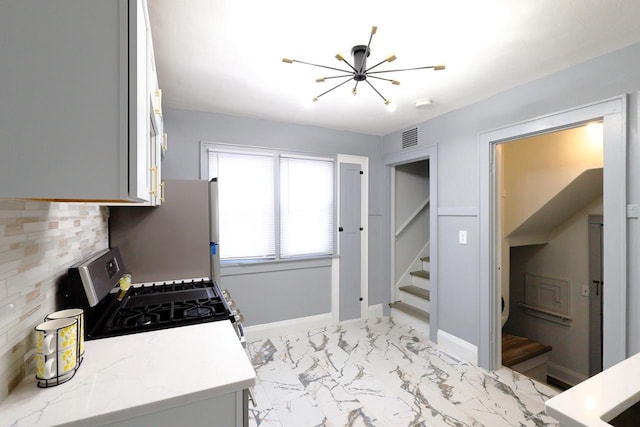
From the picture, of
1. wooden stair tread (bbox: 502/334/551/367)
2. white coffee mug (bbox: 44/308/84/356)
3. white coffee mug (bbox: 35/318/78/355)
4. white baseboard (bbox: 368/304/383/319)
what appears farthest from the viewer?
white baseboard (bbox: 368/304/383/319)

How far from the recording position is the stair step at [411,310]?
3508mm

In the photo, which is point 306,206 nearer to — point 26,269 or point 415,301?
point 415,301

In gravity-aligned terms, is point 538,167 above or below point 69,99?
above

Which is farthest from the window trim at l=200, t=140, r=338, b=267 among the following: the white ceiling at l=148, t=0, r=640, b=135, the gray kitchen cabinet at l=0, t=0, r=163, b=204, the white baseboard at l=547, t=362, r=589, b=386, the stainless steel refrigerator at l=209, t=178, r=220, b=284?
the white baseboard at l=547, t=362, r=589, b=386

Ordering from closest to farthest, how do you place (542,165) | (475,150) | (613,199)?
(613,199)
(475,150)
(542,165)

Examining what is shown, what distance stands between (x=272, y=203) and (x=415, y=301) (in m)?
2.30

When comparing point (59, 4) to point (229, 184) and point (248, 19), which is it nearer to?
point (248, 19)

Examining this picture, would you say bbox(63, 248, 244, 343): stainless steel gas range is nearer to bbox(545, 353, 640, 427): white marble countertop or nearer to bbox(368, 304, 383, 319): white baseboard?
bbox(545, 353, 640, 427): white marble countertop

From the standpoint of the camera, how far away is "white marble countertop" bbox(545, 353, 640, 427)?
0.80 metres

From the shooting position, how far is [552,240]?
3723 mm

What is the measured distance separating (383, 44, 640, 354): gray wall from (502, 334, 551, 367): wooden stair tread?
1.88ft

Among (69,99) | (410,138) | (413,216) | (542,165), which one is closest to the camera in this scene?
(69,99)

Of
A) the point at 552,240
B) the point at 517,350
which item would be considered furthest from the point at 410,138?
the point at 517,350

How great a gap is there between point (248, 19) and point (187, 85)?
1091mm
